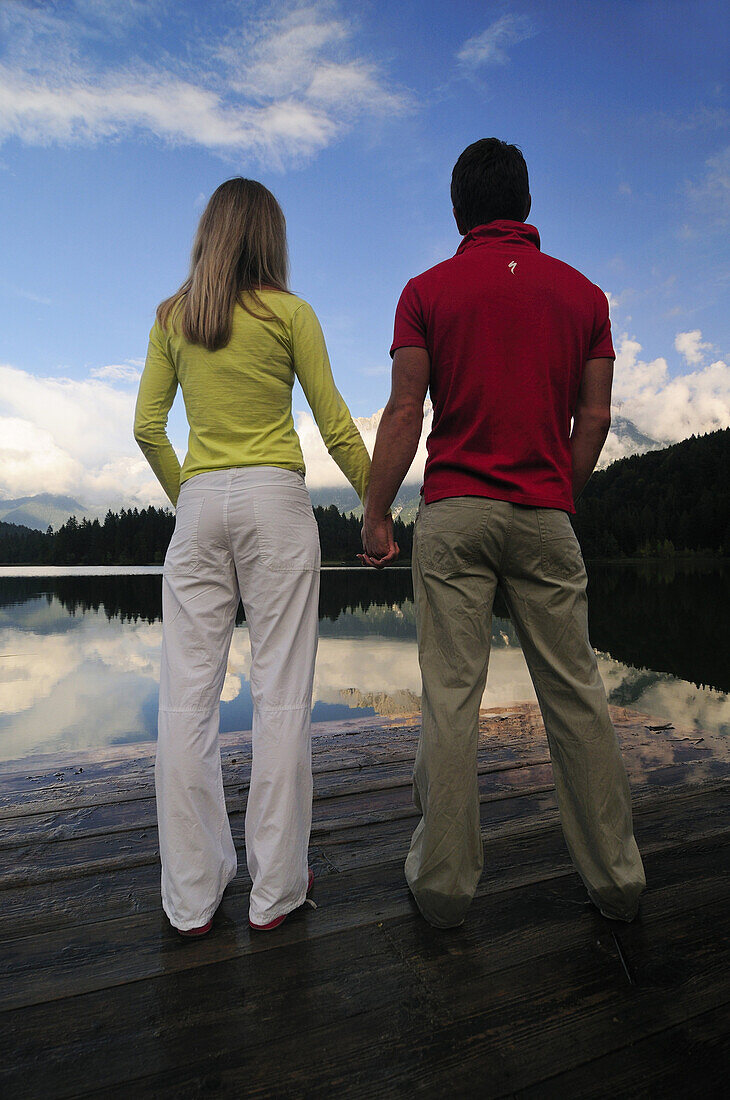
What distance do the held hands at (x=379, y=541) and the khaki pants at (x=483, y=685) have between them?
0.53ft

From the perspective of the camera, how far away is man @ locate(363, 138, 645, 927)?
204 centimetres

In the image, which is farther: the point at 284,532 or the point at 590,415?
the point at 590,415

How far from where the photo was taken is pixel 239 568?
2.14 metres

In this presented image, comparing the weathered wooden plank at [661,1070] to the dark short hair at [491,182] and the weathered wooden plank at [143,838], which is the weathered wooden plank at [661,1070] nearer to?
the weathered wooden plank at [143,838]

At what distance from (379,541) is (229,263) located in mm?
1088

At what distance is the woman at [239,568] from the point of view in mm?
2047

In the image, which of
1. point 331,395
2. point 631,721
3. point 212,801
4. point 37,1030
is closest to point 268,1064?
point 37,1030

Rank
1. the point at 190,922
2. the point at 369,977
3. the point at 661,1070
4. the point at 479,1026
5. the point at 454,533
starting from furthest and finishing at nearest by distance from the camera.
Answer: the point at 454,533 → the point at 190,922 → the point at 369,977 → the point at 479,1026 → the point at 661,1070

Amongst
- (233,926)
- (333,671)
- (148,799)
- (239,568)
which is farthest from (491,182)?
(333,671)

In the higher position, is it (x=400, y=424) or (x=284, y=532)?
(x=400, y=424)

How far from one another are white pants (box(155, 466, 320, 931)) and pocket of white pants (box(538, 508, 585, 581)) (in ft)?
2.54

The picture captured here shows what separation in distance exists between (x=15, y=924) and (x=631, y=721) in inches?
159

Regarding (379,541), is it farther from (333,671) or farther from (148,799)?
(333,671)

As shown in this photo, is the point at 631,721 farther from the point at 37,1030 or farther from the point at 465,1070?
the point at 37,1030
